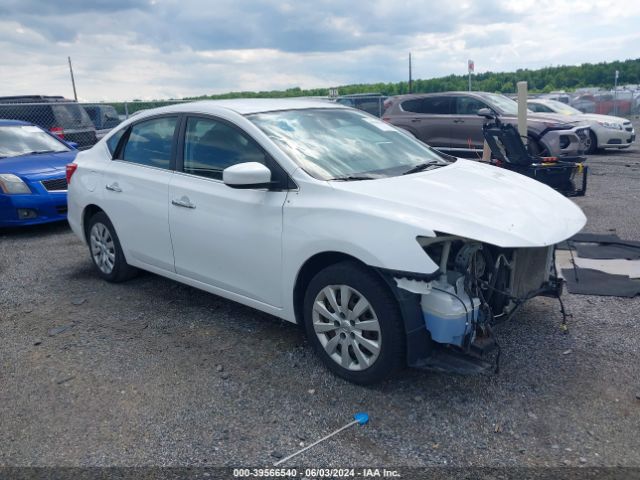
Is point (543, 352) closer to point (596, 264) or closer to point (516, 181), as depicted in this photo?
point (516, 181)

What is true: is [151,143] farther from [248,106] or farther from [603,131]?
[603,131]

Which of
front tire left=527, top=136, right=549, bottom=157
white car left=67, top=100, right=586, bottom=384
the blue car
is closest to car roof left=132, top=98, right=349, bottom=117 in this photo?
white car left=67, top=100, right=586, bottom=384

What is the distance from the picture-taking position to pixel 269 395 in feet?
11.9

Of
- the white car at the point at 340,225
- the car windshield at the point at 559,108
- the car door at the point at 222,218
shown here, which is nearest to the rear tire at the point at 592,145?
the car windshield at the point at 559,108

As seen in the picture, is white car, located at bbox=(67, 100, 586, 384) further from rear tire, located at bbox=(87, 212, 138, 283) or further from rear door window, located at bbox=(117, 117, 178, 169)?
rear tire, located at bbox=(87, 212, 138, 283)

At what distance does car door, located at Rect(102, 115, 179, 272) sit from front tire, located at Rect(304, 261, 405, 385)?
1.62 meters

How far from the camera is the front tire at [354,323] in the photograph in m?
3.41

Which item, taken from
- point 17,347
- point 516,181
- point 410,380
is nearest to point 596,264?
point 516,181

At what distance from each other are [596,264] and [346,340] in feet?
10.9

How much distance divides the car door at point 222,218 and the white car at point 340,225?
0.04ft

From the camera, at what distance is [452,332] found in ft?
11.0

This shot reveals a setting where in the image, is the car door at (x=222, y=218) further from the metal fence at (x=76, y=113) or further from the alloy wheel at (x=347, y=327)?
the metal fence at (x=76, y=113)

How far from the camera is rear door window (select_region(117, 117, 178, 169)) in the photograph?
491cm

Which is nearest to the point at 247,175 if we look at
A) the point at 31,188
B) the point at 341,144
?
the point at 341,144
